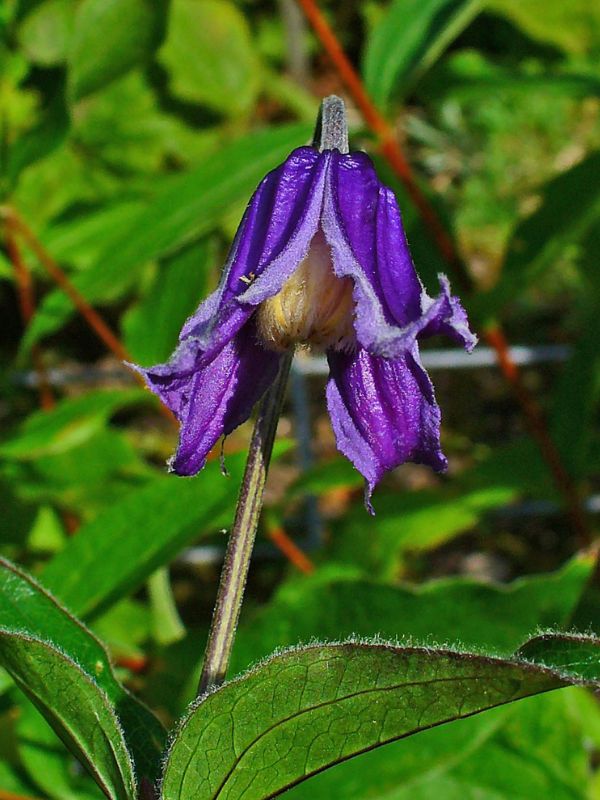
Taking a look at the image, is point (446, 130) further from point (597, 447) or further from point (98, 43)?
point (98, 43)

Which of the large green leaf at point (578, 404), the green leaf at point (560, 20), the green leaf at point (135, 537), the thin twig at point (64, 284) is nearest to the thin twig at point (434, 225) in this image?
the large green leaf at point (578, 404)

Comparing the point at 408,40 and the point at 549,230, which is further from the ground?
the point at 408,40

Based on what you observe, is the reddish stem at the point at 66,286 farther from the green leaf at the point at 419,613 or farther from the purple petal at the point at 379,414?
the purple petal at the point at 379,414

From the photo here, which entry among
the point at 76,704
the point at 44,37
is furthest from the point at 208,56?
the point at 76,704

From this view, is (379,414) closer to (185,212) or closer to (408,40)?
(185,212)

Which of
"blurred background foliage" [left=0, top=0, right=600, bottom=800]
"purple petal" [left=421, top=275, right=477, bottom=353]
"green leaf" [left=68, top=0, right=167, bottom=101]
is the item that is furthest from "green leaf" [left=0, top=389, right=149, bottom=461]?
"purple petal" [left=421, top=275, right=477, bottom=353]

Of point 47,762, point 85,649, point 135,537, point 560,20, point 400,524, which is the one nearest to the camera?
point 85,649

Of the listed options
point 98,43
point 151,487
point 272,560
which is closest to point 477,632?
point 151,487
